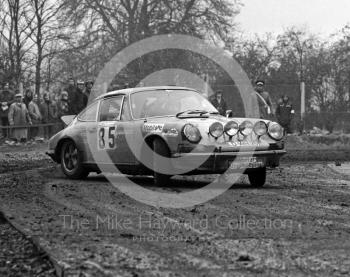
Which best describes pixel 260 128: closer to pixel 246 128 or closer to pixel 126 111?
pixel 246 128

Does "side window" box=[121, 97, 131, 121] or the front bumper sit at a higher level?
"side window" box=[121, 97, 131, 121]

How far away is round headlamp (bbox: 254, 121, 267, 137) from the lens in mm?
10320

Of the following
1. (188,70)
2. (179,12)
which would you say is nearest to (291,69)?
(179,12)

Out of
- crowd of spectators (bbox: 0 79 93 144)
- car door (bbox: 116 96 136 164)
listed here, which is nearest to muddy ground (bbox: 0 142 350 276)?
car door (bbox: 116 96 136 164)

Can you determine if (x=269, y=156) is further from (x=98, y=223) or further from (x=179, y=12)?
(x=179, y=12)

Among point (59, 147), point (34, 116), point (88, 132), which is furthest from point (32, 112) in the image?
point (88, 132)

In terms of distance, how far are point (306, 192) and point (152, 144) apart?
7.66 feet

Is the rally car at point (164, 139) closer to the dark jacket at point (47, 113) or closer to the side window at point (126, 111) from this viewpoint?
the side window at point (126, 111)

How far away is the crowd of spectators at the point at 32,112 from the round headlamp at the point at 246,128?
1105cm

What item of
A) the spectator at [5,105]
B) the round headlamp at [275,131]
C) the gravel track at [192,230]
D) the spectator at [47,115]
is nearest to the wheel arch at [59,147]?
the gravel track at [192,230]

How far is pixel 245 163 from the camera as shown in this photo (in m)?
10.1

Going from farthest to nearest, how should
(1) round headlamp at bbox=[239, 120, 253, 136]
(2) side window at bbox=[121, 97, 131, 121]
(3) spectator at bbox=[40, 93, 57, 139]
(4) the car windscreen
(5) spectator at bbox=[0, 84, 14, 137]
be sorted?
(3) spectator at bbox=[40, 93, 57, 139], (5) spectator at bbox=[0, 84, 14, 137], (2) side window at bbox=[121, 97, 131, 121], (4) the car windscreen, (1) round headlamp at bbox=[239, 120, 253, 136]

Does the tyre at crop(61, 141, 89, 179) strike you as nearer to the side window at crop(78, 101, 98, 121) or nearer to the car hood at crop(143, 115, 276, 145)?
the side window at crop(78, 101, 98, 121)

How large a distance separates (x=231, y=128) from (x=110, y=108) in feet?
8.21
